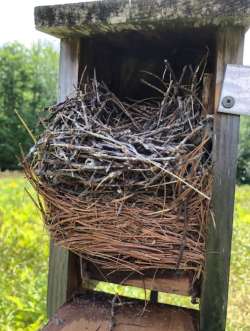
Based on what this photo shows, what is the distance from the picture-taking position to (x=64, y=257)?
1.37 m

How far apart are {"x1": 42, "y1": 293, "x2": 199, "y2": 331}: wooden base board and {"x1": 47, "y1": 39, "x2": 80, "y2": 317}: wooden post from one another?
0.08 meters

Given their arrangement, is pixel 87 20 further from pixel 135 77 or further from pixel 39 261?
pixel 39 261

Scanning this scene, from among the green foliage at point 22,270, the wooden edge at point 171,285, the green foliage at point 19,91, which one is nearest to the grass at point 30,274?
the green foliage at point 22,270

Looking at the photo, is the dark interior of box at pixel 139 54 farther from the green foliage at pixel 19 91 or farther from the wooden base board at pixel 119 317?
the green foliage at pixel 19 91

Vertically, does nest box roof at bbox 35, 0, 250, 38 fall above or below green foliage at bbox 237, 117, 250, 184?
above

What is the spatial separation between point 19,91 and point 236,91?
16779 mm

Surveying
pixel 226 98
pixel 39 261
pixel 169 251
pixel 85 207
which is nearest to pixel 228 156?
pixel 226 98

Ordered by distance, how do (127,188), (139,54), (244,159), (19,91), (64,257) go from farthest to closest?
(19,91) → (244,159) → (139,54) → (64,257) → (127,188)

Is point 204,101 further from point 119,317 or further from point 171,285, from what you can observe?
point 119,317

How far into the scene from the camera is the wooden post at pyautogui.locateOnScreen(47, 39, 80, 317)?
4.44 feet

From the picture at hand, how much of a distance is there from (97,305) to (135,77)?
0.82 meters

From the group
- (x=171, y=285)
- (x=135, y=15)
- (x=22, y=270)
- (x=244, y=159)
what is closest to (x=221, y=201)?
(x=171, y=285)

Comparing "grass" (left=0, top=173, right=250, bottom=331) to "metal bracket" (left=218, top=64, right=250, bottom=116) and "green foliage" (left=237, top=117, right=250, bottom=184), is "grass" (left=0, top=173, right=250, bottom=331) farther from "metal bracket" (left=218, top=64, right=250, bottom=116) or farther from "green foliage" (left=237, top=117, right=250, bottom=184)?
"green foliage" (left=237, top=117, right=250, bottom=184)

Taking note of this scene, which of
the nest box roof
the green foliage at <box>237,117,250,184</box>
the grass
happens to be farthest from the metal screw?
the green foliage at <box>237,117,250,184</box>
